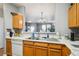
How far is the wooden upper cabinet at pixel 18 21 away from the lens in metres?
1.95

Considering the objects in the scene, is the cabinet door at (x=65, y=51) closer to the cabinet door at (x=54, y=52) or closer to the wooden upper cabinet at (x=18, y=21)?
the cabinet door at (x=54, y=52)

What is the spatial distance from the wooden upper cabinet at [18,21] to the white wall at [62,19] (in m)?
0.55

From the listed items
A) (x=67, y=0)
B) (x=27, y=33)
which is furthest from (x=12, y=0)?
(x=67, y=0)

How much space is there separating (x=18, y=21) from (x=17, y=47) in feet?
1.36

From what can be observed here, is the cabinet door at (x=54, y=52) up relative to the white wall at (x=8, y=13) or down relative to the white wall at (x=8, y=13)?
down

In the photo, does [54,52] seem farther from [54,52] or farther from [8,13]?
[8,13]

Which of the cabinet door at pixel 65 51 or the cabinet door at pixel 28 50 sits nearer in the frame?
the cabinet door at pixel 65 51

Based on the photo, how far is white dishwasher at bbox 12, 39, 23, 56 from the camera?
1.99m

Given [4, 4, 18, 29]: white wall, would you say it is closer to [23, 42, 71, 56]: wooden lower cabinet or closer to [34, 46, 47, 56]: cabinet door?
[23, 42, 71, 56]: wooden lower cabinet

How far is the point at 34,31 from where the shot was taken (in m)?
1.92

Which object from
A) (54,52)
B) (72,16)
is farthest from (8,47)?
(72,16)

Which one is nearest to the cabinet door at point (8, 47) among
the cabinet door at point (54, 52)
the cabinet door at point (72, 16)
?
the cabinet door at point (54, 52)

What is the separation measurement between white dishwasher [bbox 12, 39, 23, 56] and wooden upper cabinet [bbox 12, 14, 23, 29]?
8.9 inches

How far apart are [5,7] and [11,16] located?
0.54ft
